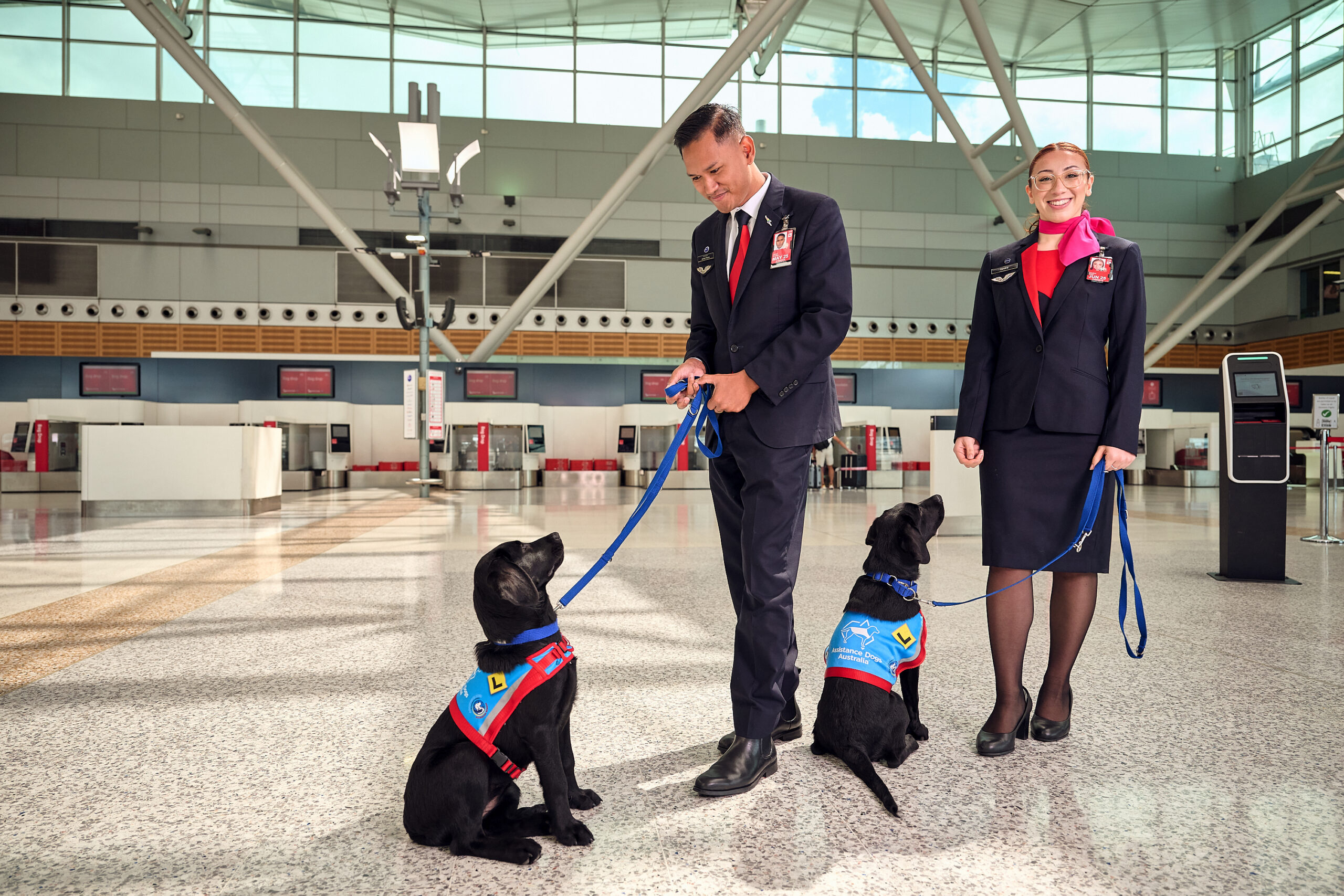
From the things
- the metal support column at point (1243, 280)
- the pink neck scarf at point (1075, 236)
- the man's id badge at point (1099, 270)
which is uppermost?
the metal support column at point (1243, 280)

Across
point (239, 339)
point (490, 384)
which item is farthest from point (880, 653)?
point (239, 339)

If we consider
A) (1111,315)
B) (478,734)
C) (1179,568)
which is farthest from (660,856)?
(1179,568)

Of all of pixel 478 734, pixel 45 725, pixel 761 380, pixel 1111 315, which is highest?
pixel 1111 315

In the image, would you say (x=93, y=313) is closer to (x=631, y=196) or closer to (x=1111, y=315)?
(x=631, y=196)

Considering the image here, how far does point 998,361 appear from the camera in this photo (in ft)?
7.77

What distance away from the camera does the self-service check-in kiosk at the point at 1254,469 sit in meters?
4.93

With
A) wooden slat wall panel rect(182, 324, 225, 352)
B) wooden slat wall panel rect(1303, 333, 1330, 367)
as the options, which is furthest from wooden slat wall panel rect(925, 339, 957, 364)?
wooden slat wall panel rect(182, 324, 225, 352)

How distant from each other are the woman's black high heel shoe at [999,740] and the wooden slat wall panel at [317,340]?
63.4ft

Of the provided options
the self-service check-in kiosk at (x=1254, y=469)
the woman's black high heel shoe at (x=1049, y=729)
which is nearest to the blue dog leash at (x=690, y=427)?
the woman's black high heel shoe at (x=1049, y=729)

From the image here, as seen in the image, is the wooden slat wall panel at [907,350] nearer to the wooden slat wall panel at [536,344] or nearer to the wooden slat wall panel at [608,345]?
the wooden slat wall panel at [608,345]

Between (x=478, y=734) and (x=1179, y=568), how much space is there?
5543 millimetres

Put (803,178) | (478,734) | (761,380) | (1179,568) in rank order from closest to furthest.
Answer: (478,734) < (761,380) < (1179,568) < (803,178)

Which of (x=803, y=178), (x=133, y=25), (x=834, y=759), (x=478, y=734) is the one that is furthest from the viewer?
(x=803, y=178)

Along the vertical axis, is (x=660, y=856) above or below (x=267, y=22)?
below
